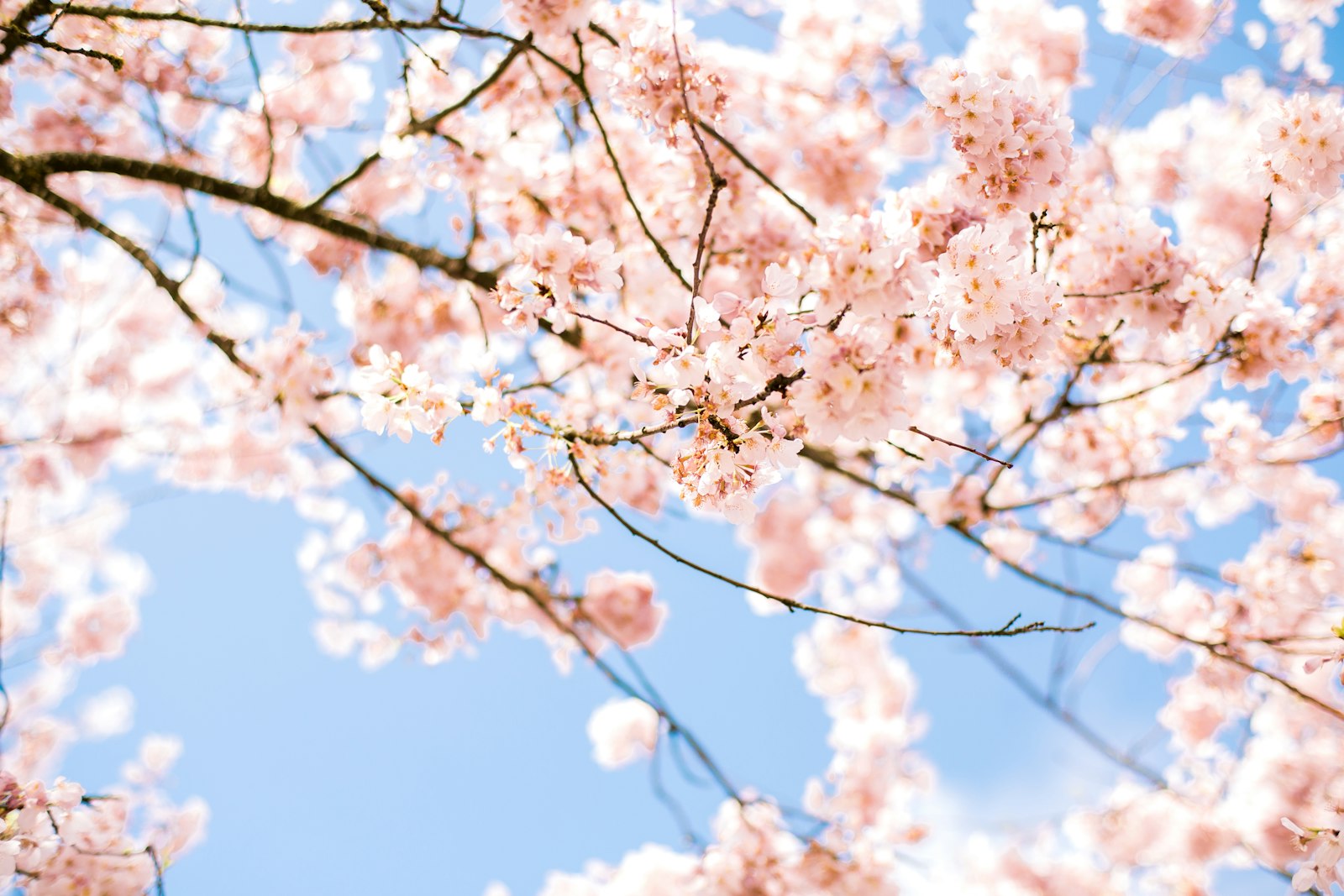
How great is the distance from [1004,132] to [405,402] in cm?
143

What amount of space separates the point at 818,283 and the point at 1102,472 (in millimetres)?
2572

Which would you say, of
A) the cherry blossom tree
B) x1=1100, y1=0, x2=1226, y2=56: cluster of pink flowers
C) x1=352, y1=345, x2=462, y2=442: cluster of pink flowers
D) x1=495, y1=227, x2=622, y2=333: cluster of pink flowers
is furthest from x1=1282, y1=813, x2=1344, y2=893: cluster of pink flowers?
x1=1100, y1=0, x2=1226, y2=56: cluster of pink flowers

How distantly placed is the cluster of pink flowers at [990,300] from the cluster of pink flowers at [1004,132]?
0.28 metres

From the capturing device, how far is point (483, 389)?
5.47 ft

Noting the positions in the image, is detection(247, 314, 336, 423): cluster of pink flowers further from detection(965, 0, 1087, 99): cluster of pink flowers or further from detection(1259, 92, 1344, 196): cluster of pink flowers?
detection(965, 0, 1087, 99): cluster of pink flowers

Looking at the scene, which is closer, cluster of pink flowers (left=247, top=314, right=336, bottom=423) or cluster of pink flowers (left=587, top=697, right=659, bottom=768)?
cluster of pink flowers (left=247, top=314, right=336, bottom=423)

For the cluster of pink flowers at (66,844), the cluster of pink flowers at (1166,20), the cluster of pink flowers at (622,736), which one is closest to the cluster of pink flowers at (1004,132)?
the cluster of pink flowers at (66,844)

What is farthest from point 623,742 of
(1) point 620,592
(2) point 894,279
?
(2) point 894,279

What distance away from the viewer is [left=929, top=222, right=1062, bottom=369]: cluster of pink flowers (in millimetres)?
1459

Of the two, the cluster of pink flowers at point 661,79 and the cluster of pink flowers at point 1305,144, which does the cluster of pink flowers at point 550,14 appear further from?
the cluster of pink flowers at point 1305,144

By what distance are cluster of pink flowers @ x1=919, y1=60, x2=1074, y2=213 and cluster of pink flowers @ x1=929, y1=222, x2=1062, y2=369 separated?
0.28m

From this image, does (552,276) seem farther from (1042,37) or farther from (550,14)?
(1042,37)

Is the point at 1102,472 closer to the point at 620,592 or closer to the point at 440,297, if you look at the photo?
the point at 620,592

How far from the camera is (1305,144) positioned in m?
1.92
